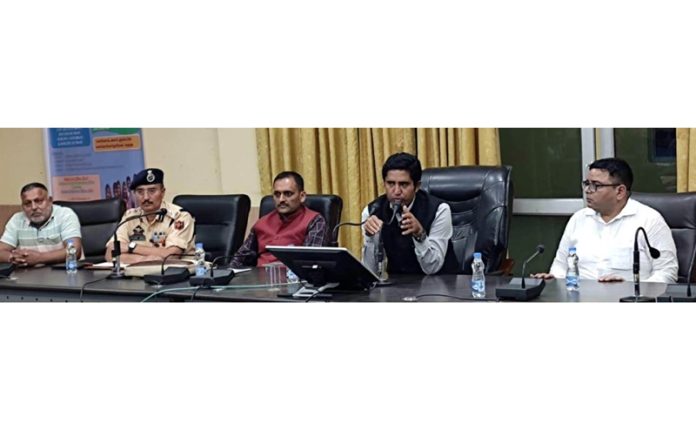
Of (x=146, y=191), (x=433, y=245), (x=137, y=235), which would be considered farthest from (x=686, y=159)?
(x=137, y=235)

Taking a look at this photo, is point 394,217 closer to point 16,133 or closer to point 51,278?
point 51,278

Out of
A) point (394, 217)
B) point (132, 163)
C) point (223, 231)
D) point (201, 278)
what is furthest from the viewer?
point (132, 163)

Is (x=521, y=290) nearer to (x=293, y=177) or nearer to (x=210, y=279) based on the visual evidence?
(x=210, y=279)

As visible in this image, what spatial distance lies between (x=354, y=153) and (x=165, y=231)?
1.22m

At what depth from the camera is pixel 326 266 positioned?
3221mm

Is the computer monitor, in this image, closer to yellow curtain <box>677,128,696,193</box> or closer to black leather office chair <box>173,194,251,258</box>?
black leather office chair <box>173,194,251,258</box>

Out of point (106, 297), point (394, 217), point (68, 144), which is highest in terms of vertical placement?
point (68, 144)

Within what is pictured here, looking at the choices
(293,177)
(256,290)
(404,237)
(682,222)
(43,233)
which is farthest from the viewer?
(43,233)

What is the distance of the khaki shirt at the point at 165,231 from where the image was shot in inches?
179

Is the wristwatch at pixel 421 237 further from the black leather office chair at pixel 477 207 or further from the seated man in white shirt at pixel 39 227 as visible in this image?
the seated man in white shirt at pixel 39 227

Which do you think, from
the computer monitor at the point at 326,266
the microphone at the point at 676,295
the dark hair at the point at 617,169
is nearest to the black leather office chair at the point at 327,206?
the computer monitor at the point at 326,266

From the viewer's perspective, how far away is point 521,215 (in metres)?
5.17

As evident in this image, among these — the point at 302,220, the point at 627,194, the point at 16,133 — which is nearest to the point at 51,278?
the point at 302,220

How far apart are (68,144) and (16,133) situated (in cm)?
49
